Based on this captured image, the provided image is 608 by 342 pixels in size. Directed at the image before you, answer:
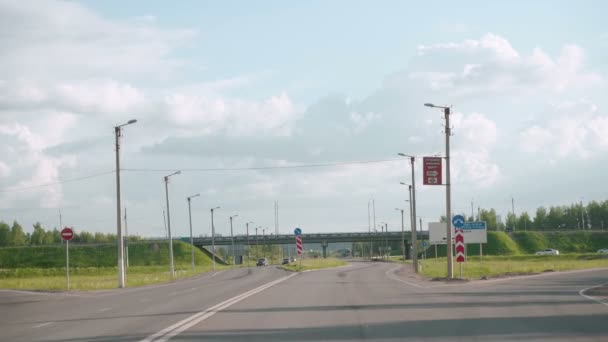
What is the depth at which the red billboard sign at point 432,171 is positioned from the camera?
44.4 meters

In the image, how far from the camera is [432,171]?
146 feet

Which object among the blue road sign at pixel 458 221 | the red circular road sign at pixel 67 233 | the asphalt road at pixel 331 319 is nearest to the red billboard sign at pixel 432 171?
the blue road sign at pixel 458 221

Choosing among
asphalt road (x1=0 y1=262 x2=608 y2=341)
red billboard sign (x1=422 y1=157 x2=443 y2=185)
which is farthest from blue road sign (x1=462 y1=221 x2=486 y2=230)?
asphalt road (x1=0 y1=262 x2=608 y2=341)

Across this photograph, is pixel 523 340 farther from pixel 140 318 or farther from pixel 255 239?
pixel 255 239

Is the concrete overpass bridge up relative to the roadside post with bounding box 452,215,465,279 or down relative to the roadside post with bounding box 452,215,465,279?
down

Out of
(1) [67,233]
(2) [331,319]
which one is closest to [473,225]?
(1) [67,233]

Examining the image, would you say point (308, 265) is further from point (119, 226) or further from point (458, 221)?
point (458, 221)

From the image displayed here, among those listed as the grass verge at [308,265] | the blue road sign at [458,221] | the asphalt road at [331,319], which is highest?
the blue road sign at [458,221]

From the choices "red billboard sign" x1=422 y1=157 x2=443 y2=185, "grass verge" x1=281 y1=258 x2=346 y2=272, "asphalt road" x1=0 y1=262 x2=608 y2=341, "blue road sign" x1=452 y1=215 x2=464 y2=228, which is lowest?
"grass verge" x1=281 y1=258 x2=346 y2=272

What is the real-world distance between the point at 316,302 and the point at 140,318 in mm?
7062

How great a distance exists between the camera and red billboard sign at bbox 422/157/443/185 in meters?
44.4

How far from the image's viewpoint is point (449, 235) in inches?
1624

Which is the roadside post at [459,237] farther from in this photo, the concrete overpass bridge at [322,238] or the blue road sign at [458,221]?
the concrete overpass bridge at [322,238]

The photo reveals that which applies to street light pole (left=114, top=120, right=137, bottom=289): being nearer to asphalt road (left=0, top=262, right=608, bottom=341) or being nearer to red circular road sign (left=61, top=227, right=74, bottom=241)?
red circular road sign (left=61, top=227, right=74, bottom=241)
